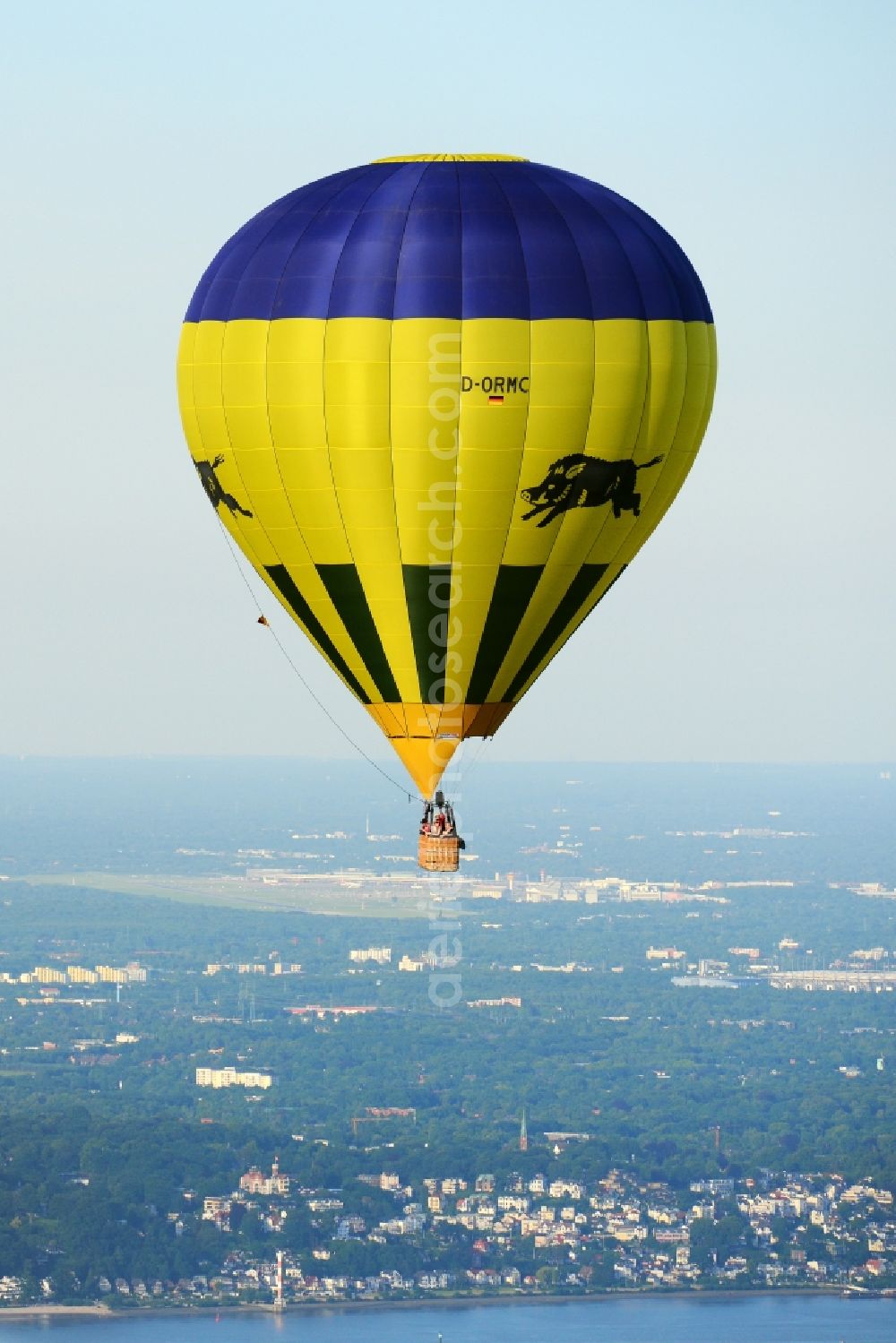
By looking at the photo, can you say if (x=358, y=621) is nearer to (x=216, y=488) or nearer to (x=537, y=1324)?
(x=216, y=488)

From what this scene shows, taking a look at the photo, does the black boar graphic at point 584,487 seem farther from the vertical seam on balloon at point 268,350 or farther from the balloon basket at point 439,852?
the balloon basket at point 439,852

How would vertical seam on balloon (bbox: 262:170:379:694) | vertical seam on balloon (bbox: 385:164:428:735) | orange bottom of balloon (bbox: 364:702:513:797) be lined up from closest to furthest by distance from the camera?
vertical seam on balloon (bbox: 385:164:428:735)
vertical seam on balloon (bbox: 262:170:379:694)
orange bottom of balloon (bbox: 364:702:513:797)

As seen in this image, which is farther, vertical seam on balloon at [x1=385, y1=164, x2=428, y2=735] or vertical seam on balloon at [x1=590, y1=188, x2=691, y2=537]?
vertical seam on balloon at [x1=590, y1=188, x2=691, y2=537]

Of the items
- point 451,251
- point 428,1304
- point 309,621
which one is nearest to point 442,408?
point 451,251

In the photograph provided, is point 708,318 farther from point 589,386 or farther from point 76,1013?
point 76,1013

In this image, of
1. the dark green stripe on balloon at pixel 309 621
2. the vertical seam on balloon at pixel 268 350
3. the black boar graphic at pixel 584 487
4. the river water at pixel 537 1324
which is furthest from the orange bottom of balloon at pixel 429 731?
the river water at pixel 537 1324

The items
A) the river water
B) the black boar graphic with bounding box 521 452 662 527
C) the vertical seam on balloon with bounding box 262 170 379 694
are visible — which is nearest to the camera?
the vertical seam on balloon with bounding box 262 170 379 694

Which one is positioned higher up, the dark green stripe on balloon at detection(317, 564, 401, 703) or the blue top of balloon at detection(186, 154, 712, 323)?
the blue top of balloon at detection(186, 154, 712, 323)

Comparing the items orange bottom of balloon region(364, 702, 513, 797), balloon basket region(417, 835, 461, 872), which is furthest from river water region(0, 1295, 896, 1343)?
balloon basket region(417, 835, 461, 872)

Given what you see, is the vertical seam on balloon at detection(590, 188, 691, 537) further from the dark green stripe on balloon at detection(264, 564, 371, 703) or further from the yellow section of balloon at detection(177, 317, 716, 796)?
the dark green stripe on balloon at detection(264, 564, 371, 703)
